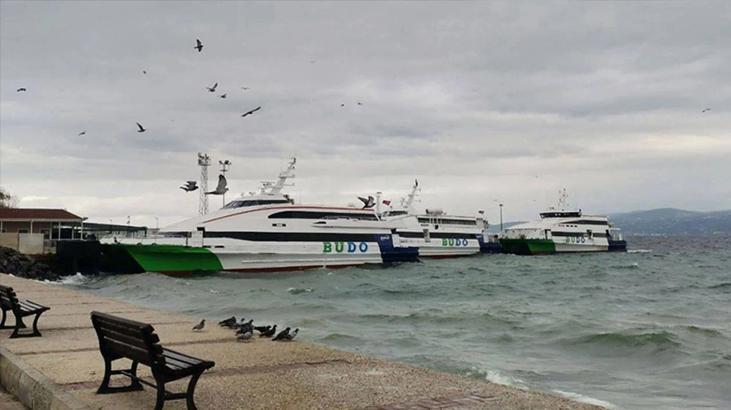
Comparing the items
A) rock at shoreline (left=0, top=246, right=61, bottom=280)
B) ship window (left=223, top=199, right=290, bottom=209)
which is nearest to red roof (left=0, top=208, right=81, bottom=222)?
rock at shoreline (left=0, top=246, right=61, bottom=280)

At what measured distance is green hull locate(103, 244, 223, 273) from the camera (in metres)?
33.4

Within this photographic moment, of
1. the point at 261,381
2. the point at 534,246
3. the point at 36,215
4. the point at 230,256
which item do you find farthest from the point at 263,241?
→ the point at 534,246

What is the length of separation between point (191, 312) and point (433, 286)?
Answer: 1245 cm

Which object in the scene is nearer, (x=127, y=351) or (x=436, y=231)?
(x=127, y=351)

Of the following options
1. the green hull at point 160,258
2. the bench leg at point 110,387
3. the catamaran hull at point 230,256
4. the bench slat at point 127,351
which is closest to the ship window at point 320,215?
the catamaran hull at point 230,256

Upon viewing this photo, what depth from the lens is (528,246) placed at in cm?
6075

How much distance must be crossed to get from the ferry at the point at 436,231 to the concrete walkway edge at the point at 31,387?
39749 millimetres

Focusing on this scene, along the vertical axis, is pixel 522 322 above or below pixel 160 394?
below

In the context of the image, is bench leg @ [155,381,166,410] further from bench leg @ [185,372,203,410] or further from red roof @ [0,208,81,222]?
red roof @ [0,208,81,222]

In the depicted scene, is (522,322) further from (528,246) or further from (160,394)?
(528,246)

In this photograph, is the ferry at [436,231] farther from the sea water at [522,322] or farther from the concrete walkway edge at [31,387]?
the concrete walkway edge at [31,387]

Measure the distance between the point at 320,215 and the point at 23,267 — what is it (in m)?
15.4

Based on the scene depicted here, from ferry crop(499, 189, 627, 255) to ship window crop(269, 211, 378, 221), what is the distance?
22.7 m

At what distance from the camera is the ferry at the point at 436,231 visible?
1919 inches
